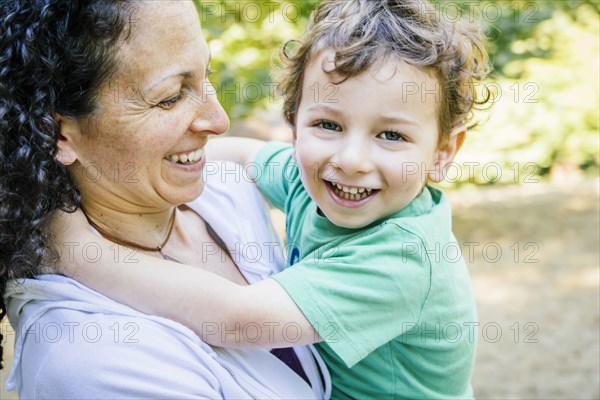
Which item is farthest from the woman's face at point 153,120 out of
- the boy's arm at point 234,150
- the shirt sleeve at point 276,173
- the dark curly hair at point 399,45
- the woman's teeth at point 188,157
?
the boy's arm at point 234,150

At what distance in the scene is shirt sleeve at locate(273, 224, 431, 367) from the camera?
71.0 inches

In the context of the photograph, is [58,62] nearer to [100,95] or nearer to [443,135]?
[100,95]

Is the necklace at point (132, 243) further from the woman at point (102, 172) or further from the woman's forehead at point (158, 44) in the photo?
the woman's forehead at point (158, 44)

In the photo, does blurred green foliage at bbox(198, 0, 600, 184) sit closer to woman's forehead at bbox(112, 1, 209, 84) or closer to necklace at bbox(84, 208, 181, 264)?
necklace at bbox(84, 208, 181, 264)

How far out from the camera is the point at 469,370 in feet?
7.16

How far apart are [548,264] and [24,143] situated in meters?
4.45

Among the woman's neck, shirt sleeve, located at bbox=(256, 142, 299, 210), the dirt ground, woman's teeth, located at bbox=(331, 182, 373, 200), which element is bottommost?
the dirt ground

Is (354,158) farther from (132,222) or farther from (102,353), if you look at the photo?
(102,353)

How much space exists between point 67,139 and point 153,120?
0.20 meters

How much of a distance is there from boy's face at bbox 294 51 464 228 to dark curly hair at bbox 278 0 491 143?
36 millimetres

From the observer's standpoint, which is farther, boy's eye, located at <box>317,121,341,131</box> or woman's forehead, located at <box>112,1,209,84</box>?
boy's eye, located at <box>317,121,341,131</box>

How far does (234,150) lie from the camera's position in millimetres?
2584

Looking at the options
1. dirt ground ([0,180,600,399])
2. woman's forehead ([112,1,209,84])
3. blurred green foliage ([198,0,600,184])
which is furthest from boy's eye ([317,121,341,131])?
dirt ground ([0,180,600,399])

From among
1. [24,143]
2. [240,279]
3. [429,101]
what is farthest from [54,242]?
[429,101]
